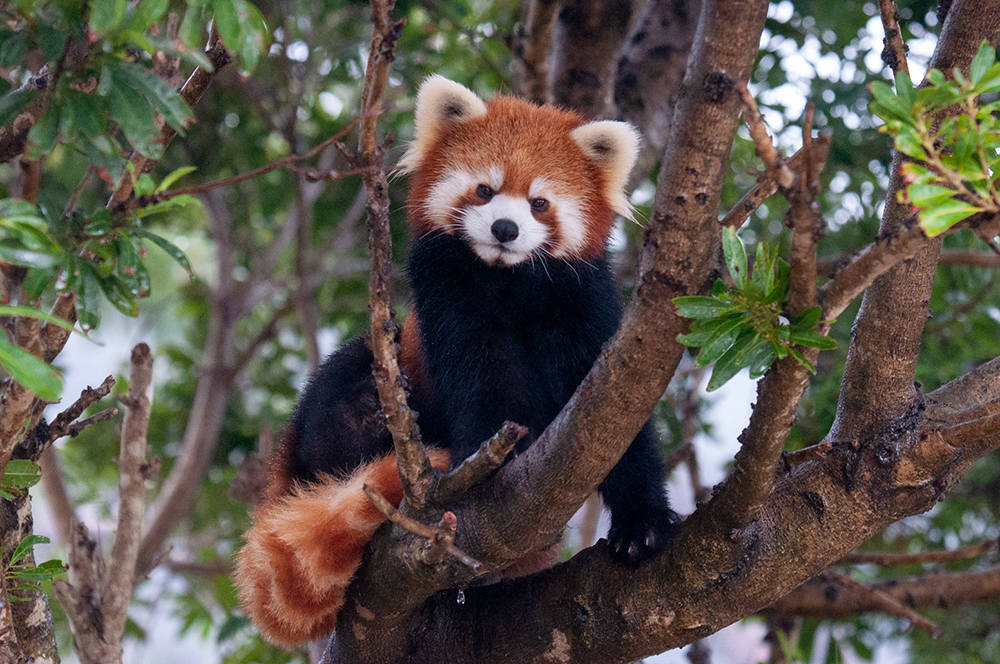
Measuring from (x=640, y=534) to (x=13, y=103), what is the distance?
1.41 metres

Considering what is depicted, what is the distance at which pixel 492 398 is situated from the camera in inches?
84.0

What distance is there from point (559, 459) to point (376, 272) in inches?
18.6

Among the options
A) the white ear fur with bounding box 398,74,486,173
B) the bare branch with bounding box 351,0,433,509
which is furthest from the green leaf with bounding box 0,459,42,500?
the white ear fur with bounding box 398,74,486,173

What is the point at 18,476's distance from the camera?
1.65 metres

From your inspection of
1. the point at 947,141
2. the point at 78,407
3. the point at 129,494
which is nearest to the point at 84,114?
the point at 78,407

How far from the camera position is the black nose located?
2162mm

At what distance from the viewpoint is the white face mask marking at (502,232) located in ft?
7.17

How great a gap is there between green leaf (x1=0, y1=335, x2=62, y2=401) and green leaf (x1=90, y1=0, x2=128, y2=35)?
422 mm

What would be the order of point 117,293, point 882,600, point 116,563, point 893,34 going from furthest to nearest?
point 882,600, point 116,563, point 893,34, point 117,293

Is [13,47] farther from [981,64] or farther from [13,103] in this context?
[981,64]

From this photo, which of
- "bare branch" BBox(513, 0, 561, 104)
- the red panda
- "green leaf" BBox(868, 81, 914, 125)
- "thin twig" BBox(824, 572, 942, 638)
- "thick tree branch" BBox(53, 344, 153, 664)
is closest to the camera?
"green leaf" BBox(868, 81, 914, 125)

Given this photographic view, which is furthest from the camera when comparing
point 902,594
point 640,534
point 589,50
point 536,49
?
point 589,50

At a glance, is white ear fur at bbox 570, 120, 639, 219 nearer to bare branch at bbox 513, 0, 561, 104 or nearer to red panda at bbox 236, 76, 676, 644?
red panda at bbox 236, 76, 676, 644

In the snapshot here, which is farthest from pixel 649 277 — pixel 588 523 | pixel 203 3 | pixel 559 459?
pixel 588 523
